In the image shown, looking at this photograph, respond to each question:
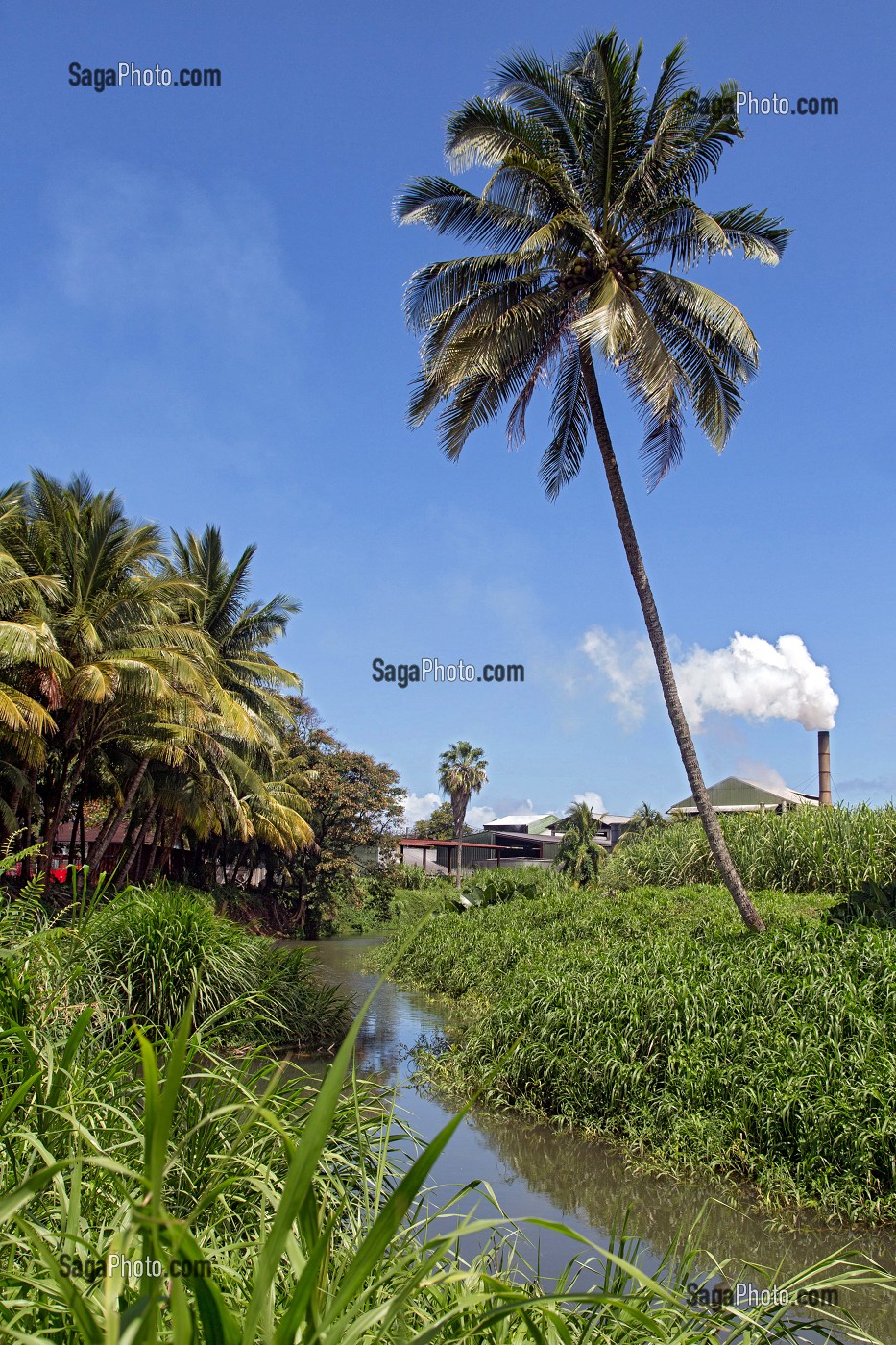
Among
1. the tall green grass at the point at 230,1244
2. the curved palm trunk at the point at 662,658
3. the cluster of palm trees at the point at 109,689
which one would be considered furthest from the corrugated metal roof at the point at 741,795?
the tall green grass at the point at 230,1244

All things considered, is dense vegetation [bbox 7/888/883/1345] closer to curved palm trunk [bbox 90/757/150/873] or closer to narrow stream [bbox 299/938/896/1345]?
narrow stream [bbox 299/938/896/1345]

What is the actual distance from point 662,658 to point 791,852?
753cm

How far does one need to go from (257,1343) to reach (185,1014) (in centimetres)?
80

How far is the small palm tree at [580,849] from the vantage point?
1016 inches

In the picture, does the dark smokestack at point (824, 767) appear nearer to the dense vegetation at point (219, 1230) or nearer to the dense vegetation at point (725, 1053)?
the dense vegetation at point (725, 1053)

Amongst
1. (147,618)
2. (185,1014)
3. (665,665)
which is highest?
(147,618)

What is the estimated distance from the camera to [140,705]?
18266mm

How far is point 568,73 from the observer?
1287 cm

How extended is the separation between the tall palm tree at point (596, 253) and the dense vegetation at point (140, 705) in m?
7.81

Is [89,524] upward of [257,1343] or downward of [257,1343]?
upward

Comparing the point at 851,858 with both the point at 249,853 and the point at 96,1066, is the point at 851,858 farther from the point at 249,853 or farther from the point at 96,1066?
the point at 249,853

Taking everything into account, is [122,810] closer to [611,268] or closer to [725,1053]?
[611,268]

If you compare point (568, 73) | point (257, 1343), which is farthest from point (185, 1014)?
point (568, 73)

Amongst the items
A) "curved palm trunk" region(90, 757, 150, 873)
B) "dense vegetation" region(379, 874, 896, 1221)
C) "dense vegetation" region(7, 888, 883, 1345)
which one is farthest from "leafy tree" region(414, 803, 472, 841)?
"dense vegetation" region(7, 888, 883, 1345)
